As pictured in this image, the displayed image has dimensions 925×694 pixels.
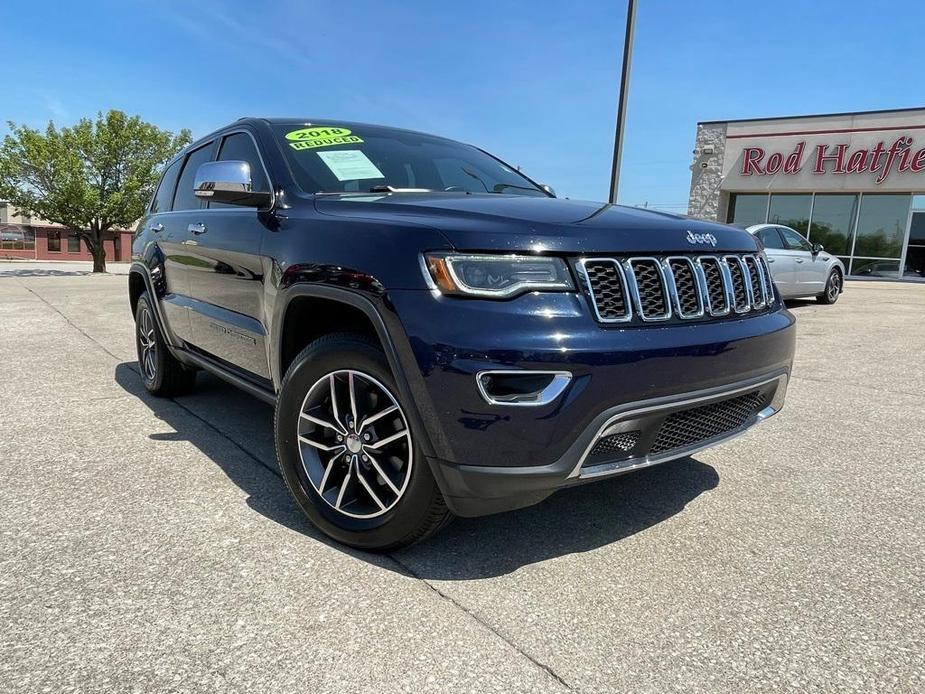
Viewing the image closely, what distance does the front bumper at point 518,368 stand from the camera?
201cm

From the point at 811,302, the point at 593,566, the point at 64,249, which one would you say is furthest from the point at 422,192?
the point at 64,249

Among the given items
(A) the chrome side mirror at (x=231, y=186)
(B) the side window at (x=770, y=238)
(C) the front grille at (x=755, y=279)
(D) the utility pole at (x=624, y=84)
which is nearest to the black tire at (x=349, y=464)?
(A) the chrome side mirror at (x=231, y=186)

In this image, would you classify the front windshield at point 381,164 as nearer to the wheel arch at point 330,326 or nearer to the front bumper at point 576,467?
the wheel arch at point 330,326

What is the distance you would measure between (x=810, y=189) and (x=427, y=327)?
23.2m

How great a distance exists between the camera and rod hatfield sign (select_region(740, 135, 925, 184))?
2014cm

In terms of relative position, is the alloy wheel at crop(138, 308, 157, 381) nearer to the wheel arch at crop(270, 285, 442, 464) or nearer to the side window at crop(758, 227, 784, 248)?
the wheel arch at crop(270, 285, 442, 464)

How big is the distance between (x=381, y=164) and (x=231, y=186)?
740 millimetres

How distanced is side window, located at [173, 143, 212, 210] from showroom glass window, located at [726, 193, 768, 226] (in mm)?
21429

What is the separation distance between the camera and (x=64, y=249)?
163 ft

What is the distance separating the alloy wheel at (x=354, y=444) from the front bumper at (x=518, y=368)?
0.78 feet

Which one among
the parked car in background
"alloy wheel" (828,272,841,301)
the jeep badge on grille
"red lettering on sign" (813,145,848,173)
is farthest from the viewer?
"red lettering on sign" (813,145,848,173)

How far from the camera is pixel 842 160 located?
20844 mm

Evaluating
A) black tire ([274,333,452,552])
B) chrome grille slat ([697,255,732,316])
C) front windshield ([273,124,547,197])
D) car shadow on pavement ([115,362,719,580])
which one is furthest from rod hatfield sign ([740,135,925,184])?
black tire ([274,333,452,552])

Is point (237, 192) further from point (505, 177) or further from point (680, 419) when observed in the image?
point (680, 419)
